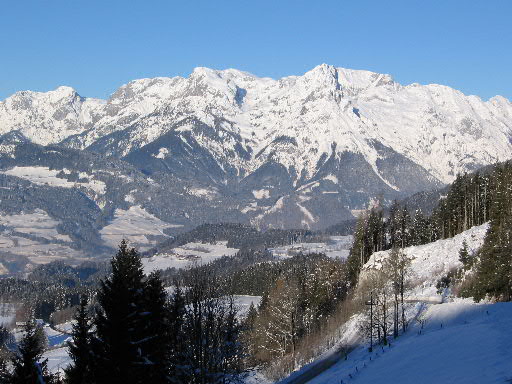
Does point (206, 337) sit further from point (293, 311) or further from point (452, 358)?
point (293, 311)

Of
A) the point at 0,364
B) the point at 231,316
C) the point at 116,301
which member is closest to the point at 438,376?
the point at 231,316

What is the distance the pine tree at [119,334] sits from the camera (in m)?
28.2

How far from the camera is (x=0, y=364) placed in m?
54.0

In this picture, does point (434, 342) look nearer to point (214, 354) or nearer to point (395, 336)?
point (214, 354)

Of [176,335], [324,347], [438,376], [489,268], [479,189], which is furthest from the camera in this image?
[479,189]

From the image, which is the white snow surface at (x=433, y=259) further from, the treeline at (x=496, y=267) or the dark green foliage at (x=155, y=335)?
the dark green foliage at (x=155, y=335)

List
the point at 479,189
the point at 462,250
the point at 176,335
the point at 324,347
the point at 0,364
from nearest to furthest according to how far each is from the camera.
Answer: the point at 176,335, the point at 0,364, the point at 324,347, the point at 462,250, the point at 479,189

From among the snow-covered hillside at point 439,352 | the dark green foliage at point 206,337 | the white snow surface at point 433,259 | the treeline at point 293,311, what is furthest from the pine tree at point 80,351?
the white snow surface at point 433,259

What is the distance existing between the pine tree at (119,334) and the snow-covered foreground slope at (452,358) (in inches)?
522

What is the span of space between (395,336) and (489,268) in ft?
38.4

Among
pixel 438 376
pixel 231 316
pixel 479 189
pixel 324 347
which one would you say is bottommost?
pixel 324 347

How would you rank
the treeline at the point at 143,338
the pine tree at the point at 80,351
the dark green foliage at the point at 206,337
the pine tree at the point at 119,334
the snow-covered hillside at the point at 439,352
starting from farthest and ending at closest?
the pine tree at the point at 80,351 < the dark green foliage at the point at 206,337 < the treeline at the point at 143,338 < the pine tree at the point at 119,334 < the snow-covered hillside at the point at 439,352

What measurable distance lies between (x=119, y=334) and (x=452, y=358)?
17159mm

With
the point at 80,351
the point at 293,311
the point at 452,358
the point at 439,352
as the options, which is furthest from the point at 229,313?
the point at 293,311
